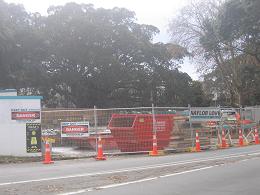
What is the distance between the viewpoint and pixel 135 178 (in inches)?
522

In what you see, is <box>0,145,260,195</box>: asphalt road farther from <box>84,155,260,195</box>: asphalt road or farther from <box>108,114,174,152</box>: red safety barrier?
<box>108,114,174,152</box>: red safety barrier

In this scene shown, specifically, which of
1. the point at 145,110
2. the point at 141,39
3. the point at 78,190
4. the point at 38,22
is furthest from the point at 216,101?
the point at 78,190

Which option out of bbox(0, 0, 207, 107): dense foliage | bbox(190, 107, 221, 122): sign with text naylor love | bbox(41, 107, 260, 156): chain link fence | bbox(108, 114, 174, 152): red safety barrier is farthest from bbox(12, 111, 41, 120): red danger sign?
bbox(0, 0, 207, 107): dense foliage

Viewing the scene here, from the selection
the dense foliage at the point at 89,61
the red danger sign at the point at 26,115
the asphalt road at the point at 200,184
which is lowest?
the asphalt road at the point at 200,184

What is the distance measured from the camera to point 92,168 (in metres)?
16.2

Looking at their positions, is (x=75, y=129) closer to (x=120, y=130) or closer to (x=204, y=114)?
(x=120, y=130)

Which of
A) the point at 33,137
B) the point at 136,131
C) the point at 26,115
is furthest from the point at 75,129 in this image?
the point at 136,131

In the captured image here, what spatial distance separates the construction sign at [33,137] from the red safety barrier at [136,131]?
3783 mm

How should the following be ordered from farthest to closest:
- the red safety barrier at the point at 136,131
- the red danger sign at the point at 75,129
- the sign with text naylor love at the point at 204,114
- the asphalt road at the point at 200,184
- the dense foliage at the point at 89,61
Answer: the dense foliage at the point at 89,61 < the sign with text naylor love at the point at 204,114 < the red safety barrier at the point at 136,131 < the red danger sign at the point at 75,129 < the asphalt road at the point at 200,184

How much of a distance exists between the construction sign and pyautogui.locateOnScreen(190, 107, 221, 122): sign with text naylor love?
311 inches

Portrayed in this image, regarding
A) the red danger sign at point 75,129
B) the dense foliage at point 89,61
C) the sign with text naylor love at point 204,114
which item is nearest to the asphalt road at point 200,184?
the red danger sign at point 75,129

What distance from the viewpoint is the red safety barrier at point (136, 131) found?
23203 mm

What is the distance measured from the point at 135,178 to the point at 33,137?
8.32 metres

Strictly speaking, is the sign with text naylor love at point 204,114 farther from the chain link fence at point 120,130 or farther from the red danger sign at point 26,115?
the red danger sign at point 26,115
